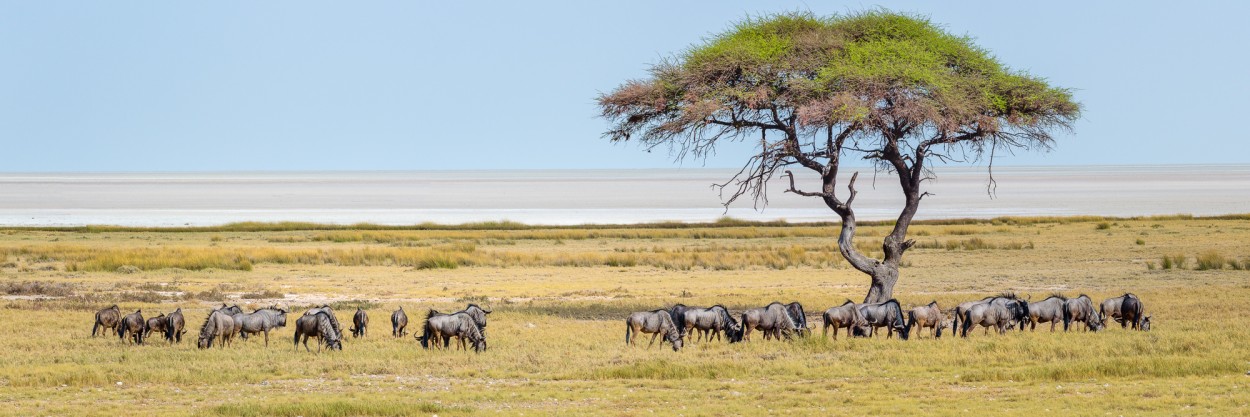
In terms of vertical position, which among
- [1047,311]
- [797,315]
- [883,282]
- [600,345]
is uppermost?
[883,282]

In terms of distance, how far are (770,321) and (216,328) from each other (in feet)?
30.0

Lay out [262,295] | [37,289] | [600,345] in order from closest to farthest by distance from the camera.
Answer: [600,345], [262,295], [37,289]

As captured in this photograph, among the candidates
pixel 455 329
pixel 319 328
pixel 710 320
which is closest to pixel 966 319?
pixel 710 320

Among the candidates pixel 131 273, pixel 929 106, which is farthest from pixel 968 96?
pixel 131 273

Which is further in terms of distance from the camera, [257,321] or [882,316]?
[882,316]

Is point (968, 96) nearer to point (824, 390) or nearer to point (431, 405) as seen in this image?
point (824, 390)

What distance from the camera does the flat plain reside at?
15.1 metres

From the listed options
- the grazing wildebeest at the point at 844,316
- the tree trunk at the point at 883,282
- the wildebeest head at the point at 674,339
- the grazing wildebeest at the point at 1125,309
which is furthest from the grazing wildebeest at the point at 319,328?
the grazing wildebeest at the point at 1125,309

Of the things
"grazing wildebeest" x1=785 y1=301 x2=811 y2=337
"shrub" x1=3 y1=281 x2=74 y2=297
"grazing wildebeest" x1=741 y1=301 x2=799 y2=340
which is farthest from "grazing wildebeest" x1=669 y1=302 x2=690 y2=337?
"shrub" x1=3 y1=281 x2=74 y2=297

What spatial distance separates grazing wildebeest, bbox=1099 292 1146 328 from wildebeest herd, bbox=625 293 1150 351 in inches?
0.7

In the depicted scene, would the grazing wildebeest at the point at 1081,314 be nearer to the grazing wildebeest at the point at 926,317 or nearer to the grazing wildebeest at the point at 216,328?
the grazing wildebeest at the point at 926,317

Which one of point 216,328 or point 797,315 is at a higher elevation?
point 797,315

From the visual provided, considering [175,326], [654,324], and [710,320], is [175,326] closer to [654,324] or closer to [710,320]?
[654,324]

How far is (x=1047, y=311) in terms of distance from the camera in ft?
72.3
